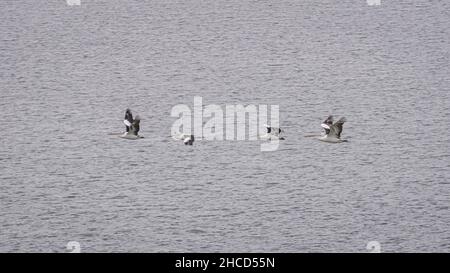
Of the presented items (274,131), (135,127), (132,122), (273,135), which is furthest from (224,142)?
(132,122)

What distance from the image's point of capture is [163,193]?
124ft

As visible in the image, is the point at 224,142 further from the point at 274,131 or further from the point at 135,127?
the point at 135,127

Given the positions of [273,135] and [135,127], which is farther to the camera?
[273,135]

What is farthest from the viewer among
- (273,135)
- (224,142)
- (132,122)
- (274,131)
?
(273,135)

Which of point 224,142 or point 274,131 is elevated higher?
point 274,131

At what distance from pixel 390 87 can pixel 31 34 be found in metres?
19.5

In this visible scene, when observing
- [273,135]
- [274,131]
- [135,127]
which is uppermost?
[135,127]

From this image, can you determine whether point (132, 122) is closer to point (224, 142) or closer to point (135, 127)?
point (135, 127)

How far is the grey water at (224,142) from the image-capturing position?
115 ft

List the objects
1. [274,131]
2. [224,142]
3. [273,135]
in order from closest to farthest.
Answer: [224,142] → [274,131] → [273,135]

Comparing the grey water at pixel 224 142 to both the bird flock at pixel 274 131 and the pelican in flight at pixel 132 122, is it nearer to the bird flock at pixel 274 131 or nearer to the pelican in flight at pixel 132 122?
the bird flock at pixel 274 131

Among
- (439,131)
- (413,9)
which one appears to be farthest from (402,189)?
(413,9)

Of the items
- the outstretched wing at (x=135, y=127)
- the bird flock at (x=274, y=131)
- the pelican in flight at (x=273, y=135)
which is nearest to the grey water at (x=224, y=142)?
the pelican in flight at (x=273, y=135)

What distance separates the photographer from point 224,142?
137 feet
